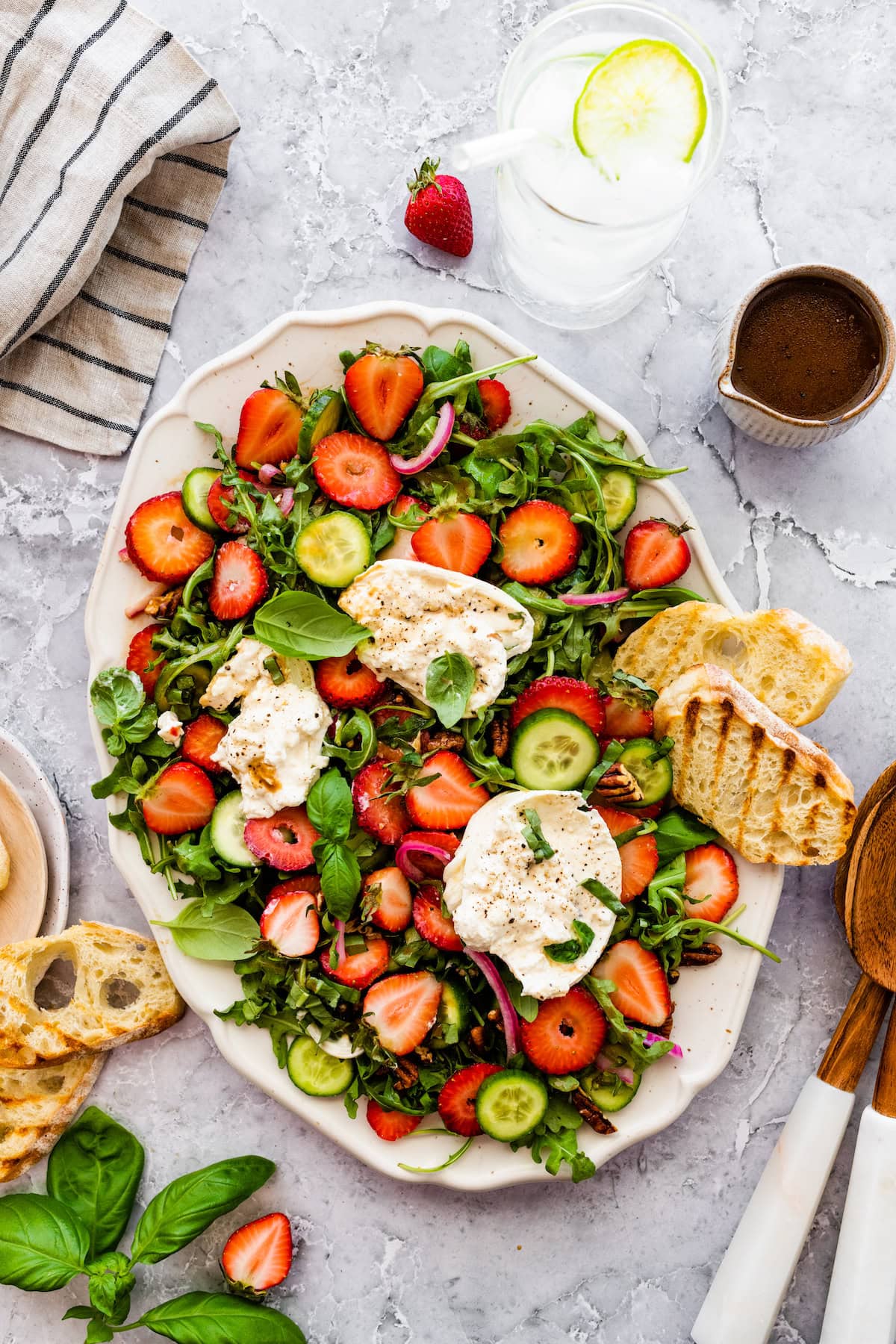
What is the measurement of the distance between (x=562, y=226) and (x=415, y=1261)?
8.89 feet

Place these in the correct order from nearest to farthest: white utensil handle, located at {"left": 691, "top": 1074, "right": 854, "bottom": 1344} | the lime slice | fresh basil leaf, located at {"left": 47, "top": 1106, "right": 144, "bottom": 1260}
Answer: the lime slice
white utensil handle, located at {"left": 691, "top": 1074, "right": 854, "bottom": 1344}
fresh basil leaf, located at {"left": 47, "top": 1106, "right": 144, "bottom": 1260}

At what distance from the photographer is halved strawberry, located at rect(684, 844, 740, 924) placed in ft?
8.39

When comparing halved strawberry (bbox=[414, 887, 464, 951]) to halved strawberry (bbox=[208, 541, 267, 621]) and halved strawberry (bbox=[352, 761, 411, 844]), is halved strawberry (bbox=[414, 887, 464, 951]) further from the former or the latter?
halved strawberry (bbox=[208, 541, 267, 621])

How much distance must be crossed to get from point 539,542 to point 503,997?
1.12 meters

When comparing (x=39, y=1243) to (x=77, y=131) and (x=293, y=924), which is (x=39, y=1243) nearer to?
(x=293, y=924)

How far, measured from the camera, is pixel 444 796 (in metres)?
2.50

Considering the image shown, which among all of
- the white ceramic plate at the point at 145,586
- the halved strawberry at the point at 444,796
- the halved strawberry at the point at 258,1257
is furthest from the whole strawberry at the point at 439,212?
the halved strawberry at the point at 258,1257

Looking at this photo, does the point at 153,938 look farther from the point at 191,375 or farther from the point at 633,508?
the point at 633,508

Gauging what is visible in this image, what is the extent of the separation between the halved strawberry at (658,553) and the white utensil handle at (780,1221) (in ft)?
4.47

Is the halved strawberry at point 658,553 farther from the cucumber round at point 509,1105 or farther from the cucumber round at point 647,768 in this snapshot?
the cucumber round at point 509,1105

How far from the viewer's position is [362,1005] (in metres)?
2.54

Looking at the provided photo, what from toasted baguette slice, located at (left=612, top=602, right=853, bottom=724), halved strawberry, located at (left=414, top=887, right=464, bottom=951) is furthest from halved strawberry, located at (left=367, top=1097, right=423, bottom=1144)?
toasted baguette slice, located at (left=612, top=602, right=853, bottom=724)

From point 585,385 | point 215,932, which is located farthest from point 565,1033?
point 585,385

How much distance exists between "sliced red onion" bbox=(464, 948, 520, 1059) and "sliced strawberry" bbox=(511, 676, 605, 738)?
1.92ft
